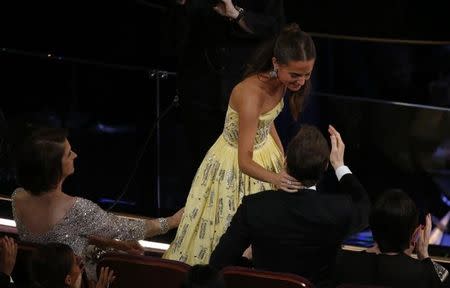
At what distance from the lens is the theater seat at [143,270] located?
12.0 ft

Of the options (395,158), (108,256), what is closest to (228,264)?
(108,256)

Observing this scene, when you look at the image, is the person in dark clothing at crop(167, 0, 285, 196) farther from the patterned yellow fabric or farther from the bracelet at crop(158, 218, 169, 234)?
the bracelet at crop(158, 218, 169, 234)

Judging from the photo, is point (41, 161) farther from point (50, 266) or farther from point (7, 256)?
point (50, 266)

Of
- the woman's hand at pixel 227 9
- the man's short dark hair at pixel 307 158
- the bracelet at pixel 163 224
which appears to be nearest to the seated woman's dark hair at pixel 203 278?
the man's short dark hair at pixel 307 158

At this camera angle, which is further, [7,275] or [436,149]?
[436,149]

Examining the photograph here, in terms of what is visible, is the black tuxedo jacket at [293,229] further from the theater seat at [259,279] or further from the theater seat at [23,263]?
the theater seat at [23,263]

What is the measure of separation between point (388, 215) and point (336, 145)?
50 cm

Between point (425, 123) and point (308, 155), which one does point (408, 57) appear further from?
point (308, 155)

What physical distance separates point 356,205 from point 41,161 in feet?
3.95

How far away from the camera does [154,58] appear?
661cm

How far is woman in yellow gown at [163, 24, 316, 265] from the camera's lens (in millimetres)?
4223

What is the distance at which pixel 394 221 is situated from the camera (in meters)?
3.55

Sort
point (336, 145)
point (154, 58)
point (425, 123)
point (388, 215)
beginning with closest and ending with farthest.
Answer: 1. point (388, 215)
2. point (336, 145)
3. point (425, 123)
4. point (154, 58)

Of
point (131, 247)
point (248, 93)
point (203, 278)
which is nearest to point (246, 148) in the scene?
point (248, 93)
